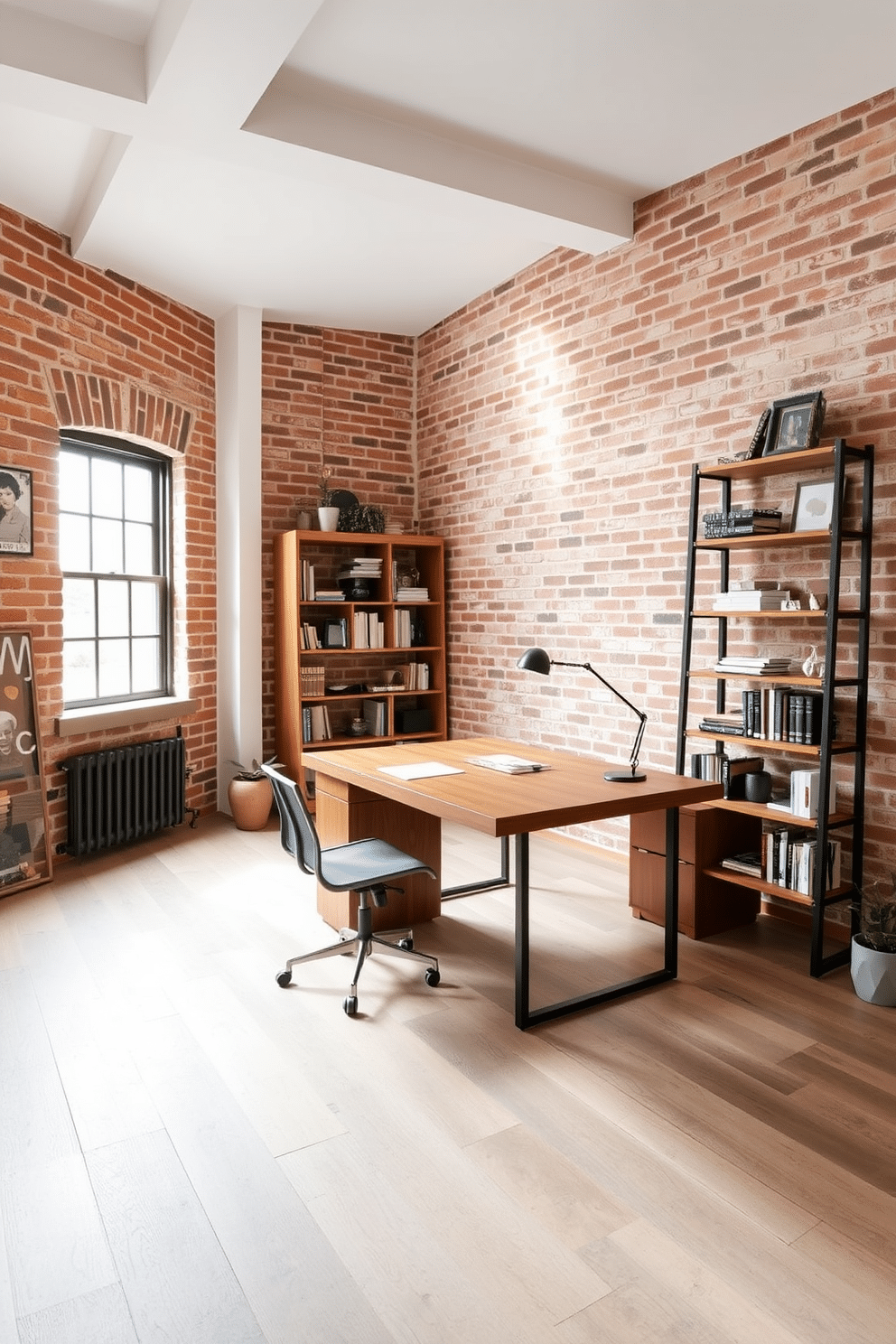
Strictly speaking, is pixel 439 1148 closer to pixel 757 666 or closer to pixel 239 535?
pixel 757 666

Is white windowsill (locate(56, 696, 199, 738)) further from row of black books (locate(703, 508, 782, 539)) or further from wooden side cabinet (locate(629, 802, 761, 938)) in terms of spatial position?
row of black books (locate(703, 508, 782, 539))

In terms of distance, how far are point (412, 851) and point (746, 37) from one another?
11.1 feet

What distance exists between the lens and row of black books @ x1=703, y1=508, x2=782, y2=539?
3514 millimetres

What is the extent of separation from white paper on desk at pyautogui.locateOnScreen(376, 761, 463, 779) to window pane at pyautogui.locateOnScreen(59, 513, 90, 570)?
8.17 feet

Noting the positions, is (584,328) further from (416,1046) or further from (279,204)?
(416,1046)

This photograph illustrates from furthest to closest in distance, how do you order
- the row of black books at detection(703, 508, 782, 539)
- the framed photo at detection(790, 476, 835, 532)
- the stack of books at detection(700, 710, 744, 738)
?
the stack of books at detection(700, 710, 744, 738), the row of black books at detection(703, 508, 782, 539), the framed photo at detection(790, 476, 835, 532)

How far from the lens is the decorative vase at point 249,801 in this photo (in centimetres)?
530

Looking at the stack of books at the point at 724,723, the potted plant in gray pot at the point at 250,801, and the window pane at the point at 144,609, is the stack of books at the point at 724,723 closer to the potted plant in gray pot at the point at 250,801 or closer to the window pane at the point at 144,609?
the potted plant in gray pot at the point at 250,801

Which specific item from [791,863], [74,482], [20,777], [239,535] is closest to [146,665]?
[239,535]

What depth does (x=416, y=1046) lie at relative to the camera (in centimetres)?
267

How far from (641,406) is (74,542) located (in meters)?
3.24

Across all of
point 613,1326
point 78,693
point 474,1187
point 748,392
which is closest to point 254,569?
point 78,693

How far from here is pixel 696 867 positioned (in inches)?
140

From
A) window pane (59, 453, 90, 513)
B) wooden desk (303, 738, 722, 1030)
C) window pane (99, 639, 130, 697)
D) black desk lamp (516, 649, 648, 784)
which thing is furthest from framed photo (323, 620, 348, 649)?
black desk lamp (516, 649, 648, 784)
